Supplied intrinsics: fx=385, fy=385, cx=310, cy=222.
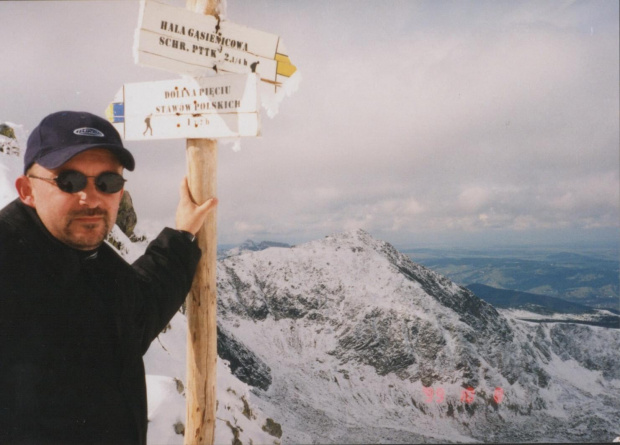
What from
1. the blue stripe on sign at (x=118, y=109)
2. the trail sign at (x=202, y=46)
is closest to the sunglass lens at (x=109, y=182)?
the blue stripe on sign at (x=118, y=109)

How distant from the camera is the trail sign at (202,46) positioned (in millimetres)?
3059

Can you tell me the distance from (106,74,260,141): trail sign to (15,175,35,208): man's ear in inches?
39.0

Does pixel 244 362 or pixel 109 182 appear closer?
pixel 109 182

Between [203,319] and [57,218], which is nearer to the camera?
[57,218]

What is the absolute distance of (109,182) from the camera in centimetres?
263

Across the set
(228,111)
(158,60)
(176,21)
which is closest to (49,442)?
(228,111)

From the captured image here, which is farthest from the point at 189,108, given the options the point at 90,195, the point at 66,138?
the point at 90,195

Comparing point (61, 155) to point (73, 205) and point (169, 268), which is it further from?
point (169, 268)

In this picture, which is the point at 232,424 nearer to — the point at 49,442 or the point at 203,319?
the point at 203,319

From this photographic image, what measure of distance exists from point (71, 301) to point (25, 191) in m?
0.81

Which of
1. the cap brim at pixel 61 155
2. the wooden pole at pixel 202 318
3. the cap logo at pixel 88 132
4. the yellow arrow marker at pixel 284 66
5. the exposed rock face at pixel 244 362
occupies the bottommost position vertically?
the exposed rock face at pixel 244 362

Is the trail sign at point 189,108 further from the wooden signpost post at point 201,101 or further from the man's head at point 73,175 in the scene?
the man's head at point 73,175

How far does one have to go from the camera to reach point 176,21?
10.2 ft

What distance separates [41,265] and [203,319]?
135 cm
